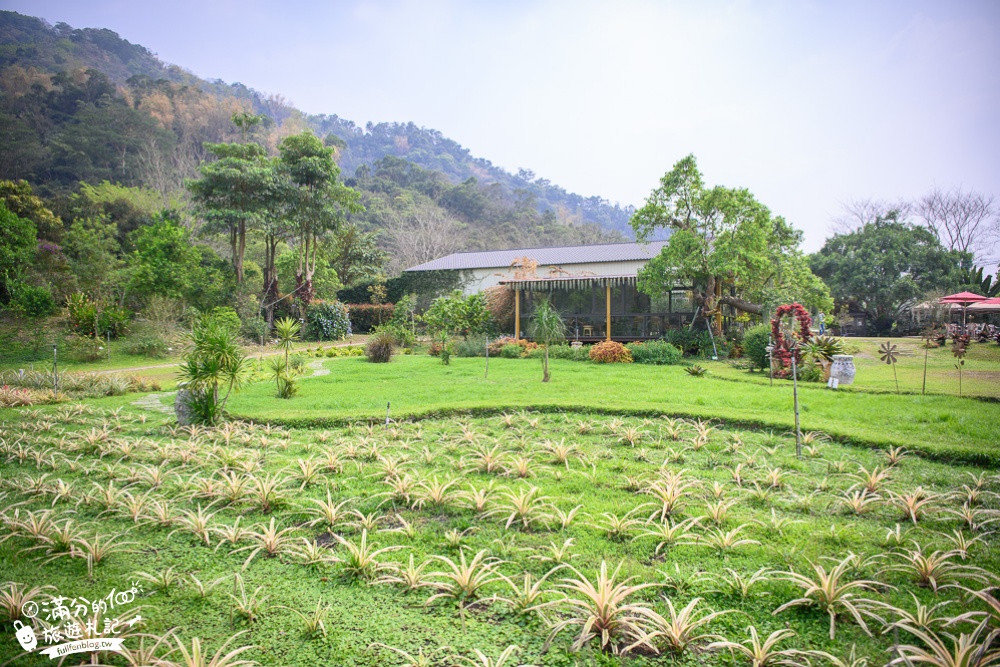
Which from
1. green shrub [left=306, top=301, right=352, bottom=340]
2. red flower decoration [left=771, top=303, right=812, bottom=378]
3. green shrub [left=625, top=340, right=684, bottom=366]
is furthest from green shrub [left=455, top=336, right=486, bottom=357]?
red flower decoration [left=771, top=303, right=812, bottom=378]

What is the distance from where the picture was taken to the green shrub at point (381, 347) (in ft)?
48.4

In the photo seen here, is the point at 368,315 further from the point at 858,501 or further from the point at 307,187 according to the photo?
the point at 858,501

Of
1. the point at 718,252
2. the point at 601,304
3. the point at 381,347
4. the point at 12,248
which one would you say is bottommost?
the point at 381,347

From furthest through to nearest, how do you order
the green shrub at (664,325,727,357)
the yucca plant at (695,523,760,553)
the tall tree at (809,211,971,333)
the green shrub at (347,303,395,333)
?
1. the tall tree at (809,211,971,333)
2. the green shrub at (347,303,395,333)
3. the green shrub at (664,325,727,357)
4. the yucca plant at (695,523,760,553)

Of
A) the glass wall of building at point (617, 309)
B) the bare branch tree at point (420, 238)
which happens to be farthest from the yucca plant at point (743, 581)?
the bare branch tree at point (420, 238)

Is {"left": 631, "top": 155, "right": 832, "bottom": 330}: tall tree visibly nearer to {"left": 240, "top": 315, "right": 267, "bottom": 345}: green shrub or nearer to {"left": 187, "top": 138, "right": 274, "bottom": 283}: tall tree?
{"left": 240, "top": 315, "right": 267, "bottom": 345}: green shrub

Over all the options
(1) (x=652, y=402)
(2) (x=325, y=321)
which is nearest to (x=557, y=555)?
(1) (x=652, y=402)

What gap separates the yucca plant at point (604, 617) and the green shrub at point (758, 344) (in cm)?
1111

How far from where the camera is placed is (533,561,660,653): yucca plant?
231cm

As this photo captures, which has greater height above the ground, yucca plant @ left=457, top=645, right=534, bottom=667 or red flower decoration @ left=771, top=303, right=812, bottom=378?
red flower decoration @ left=771, top=303, right=812, bottom=378

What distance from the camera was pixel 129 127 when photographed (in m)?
23.4

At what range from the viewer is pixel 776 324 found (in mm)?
9570

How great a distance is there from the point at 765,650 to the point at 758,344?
37.3 feet

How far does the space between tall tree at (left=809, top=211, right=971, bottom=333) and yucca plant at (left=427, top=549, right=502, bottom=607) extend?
29015 millimetres
